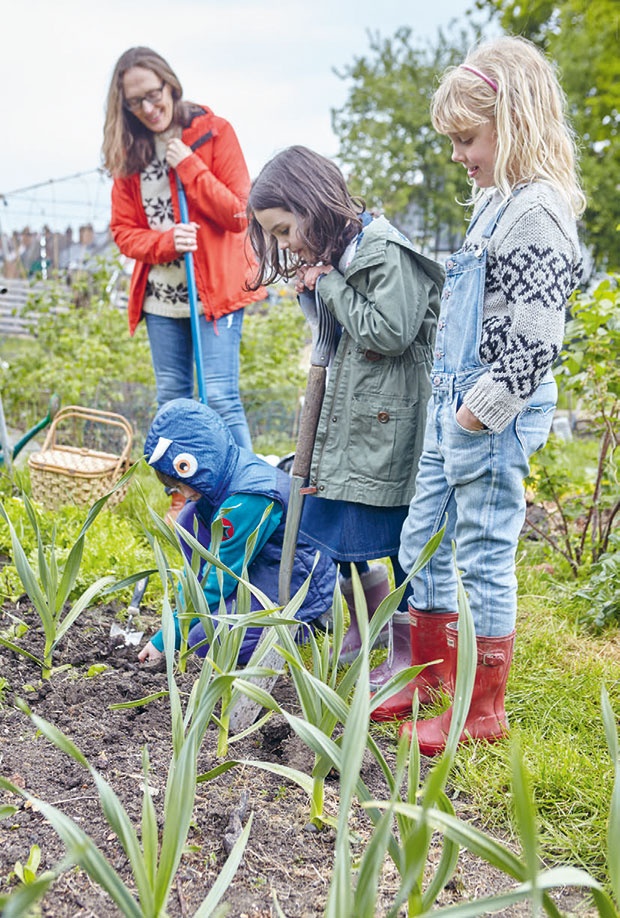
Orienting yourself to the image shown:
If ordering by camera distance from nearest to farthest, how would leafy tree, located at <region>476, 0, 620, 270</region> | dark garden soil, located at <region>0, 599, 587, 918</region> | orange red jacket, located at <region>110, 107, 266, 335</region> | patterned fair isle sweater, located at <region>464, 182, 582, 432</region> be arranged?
dark garden soil, located at <region>0, 599, 587, 918</region> → patterned fair isle sweater, located at <region>464, 182, 582, 432</region> → orange red jacket, located at <region>110, 107, 266, 335</region> → leafy tree, located at <region>476, 0, 620, 270</region>

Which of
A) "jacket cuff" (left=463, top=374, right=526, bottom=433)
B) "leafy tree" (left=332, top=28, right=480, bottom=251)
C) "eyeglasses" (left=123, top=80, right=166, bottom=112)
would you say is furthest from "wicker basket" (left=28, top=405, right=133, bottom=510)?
"leafy tree" (left=332, top=28, right=480, bottom=251)

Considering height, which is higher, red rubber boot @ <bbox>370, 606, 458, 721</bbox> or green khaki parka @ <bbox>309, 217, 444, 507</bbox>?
green khaki parka @ <bbox>309, 217, 444, 507</bbox>

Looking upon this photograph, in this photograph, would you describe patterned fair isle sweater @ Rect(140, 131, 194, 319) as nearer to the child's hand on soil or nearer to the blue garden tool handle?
the blue garden tool handle

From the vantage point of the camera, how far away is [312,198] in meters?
2.25

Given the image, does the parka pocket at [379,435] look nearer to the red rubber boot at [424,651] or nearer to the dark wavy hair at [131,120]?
the red rubber boot at [424,651]

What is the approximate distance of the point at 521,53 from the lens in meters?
1.94

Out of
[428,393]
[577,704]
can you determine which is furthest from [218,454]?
[577,704]

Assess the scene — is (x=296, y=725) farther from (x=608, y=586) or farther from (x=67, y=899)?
(x=608, y=586)

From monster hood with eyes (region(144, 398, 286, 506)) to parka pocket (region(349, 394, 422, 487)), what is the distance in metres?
0.28

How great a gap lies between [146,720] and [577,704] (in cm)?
105

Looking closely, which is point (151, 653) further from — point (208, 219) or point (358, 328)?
point (208, 219)

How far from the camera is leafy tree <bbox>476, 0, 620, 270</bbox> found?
10953 millimetres

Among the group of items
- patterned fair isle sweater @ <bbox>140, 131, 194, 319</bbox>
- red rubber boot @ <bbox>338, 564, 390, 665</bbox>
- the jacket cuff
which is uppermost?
patterned fair isle sweater @ <bbox>140, 131, 194, 319</bbox>

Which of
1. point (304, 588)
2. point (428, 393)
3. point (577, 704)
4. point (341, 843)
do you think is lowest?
point (577, 704)
